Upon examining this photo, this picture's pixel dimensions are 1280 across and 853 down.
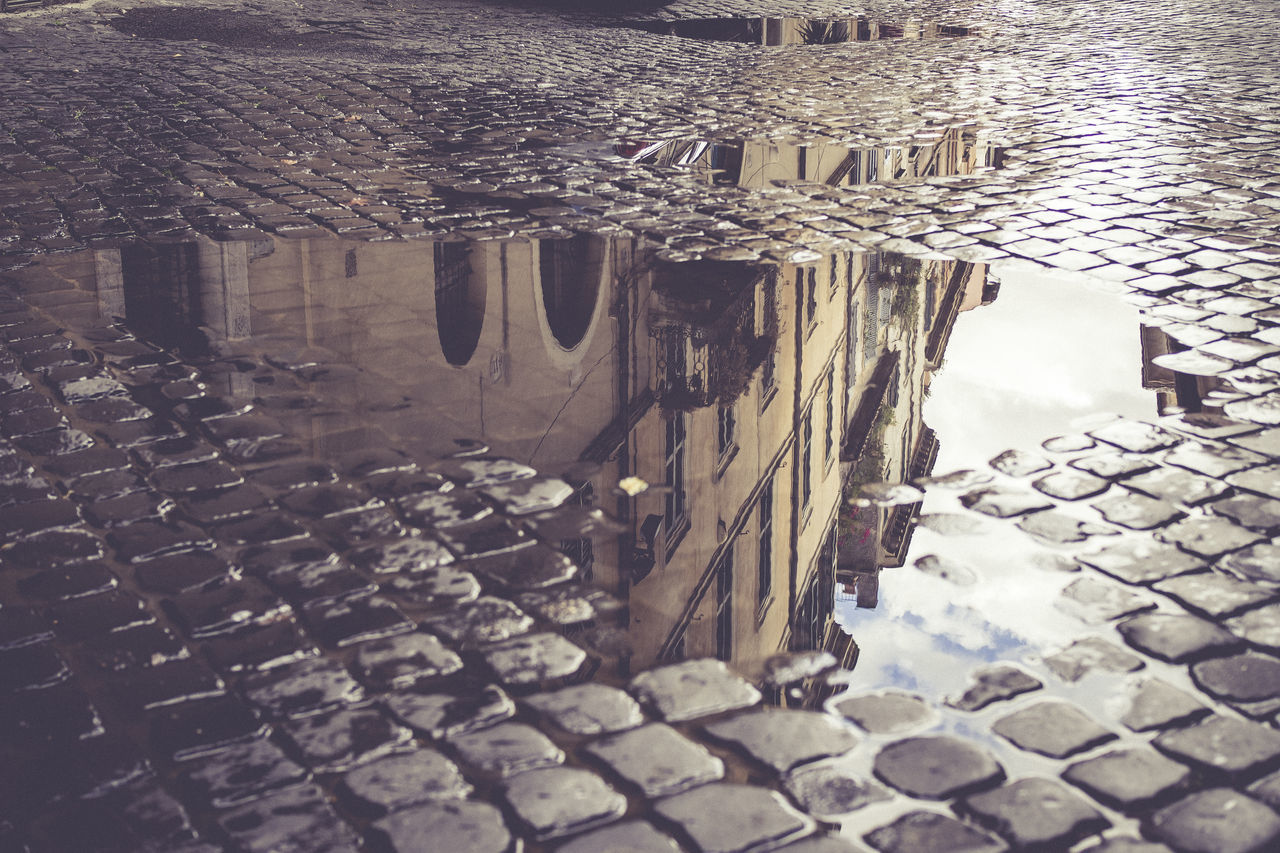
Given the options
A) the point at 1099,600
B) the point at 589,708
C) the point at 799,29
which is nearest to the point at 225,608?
the point at 589,708

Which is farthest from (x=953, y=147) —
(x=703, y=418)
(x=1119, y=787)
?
(x=1119, y=787)

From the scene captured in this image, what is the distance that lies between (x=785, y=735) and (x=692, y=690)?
30cm

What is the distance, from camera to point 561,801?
2.65 meters

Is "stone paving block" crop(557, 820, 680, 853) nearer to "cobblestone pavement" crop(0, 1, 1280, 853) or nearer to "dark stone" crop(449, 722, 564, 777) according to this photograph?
"cobblestone pavement" crop(0, 1, 1280, 853)

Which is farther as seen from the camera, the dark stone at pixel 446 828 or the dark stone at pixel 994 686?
the dark stone at pixel 994 686

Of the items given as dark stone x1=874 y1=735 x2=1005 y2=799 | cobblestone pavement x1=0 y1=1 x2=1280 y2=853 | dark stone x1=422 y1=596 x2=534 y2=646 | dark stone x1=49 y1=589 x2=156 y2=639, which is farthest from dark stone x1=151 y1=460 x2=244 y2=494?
dark stone x1=874 y1=735 x2=1005 y2=799

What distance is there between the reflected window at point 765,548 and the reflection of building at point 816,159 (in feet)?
15.1

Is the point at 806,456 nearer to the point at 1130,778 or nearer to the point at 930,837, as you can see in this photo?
the point at 1130,778

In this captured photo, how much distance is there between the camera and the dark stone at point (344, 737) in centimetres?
278

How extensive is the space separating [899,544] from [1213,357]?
2.05m

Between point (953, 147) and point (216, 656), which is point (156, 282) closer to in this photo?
point (216, 656)

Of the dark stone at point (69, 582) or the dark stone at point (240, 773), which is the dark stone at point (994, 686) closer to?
the dark stone at point (240, 773)

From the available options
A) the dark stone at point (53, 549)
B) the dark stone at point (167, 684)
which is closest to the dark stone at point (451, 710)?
the dark stone at point (167, 684)

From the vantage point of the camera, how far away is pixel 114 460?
440 centimetres
